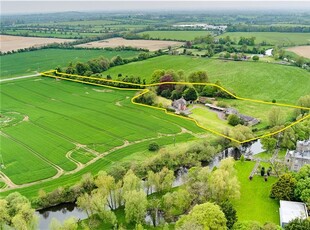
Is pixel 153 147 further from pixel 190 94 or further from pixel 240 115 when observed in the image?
pixel 190 94

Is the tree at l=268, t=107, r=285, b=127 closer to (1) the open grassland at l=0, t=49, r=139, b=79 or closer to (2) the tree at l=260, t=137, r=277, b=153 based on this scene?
(2) the tree at l=260, t=137, r=277, b=153

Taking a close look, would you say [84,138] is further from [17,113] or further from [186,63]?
[186,63]

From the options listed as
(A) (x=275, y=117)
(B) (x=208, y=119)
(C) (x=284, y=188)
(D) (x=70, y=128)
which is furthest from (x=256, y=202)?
(D) (x=70, y=128)

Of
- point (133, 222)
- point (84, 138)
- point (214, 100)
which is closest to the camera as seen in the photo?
point (133, 222)

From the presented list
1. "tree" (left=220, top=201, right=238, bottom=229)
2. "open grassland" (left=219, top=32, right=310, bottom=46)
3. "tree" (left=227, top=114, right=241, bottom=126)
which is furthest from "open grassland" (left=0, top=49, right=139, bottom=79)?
"tree" (left=220, top=201, right=238, bottom=229)

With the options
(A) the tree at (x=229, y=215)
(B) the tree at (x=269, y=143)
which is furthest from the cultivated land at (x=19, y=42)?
(A) the tree at (x=229, y=215)

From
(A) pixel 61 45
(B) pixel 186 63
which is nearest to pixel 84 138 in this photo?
Result: (B) pixel 186 63
